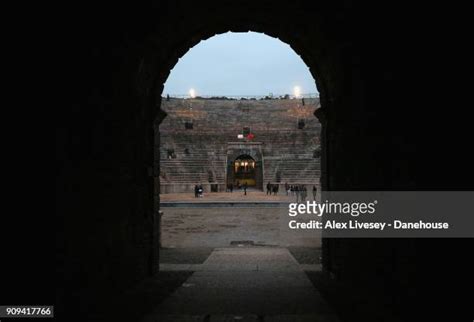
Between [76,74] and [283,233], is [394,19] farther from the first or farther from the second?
[283,233]

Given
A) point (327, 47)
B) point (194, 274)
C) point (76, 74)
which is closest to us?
point (76, 74)

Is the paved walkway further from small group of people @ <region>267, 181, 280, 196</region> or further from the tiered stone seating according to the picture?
the tiered stone seating

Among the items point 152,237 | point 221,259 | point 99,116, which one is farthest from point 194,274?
point 99,116

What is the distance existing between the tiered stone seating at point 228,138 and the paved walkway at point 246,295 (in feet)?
90.8

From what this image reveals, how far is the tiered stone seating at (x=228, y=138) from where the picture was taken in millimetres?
38812

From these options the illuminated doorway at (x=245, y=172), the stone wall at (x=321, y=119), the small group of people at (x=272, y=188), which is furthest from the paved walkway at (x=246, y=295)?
the illuminated doorway at (x=245, y=172)

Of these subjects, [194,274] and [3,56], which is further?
[194,274]

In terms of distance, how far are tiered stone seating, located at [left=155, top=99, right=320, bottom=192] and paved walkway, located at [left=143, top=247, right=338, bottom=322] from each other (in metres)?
27.7

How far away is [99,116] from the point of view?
5.21 meters

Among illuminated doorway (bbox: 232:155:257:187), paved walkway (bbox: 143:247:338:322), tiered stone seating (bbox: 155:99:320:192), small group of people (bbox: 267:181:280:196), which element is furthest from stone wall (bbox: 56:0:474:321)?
illuminated doorway (bbox: 232:155:257:187)

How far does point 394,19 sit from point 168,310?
4.58 metres

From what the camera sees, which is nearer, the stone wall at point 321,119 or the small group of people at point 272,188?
the stone wall at point 321,119

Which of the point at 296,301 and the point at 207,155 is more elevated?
the point at 207,155

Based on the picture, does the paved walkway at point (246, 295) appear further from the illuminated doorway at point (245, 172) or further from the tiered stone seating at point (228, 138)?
the illuminated doorway at point (245, 172)
